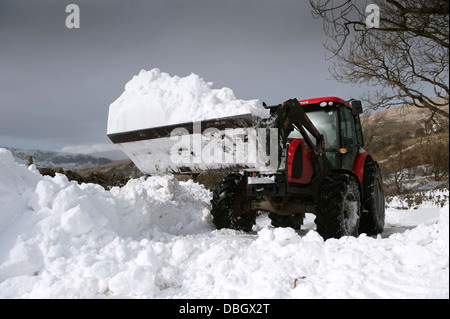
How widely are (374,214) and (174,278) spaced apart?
3.90 metres

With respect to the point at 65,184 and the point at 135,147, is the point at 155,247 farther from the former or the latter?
the point at 135,147

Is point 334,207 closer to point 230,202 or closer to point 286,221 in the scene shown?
point 230,202

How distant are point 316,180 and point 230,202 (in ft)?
4.47

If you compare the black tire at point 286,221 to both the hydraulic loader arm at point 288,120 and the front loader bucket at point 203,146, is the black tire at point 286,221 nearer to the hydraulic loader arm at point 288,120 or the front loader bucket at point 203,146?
the hydraulic loader arm at point 288,120

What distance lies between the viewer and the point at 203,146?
195 inches

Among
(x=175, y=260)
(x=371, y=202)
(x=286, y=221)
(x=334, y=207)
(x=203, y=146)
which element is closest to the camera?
(x=175, y=260)

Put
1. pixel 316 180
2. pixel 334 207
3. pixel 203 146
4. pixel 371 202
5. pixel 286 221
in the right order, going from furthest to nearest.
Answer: pixel 286 221, pixel 371 202, pixel 316 180, pixel 203 146, pixel 334 207

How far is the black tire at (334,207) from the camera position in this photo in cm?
441

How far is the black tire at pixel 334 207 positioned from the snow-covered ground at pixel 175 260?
102 centimetres

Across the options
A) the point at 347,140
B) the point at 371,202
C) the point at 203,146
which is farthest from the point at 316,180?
the point at 203,146

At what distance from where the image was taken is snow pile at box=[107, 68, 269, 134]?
4.70m

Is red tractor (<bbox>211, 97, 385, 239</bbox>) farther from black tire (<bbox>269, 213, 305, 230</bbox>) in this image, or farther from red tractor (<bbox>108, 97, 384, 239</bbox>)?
black tire (<bbox>269, 213, 305, 230</bbox>)

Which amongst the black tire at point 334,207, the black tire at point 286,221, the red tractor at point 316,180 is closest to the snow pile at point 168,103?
the red tractor at point 316,180
